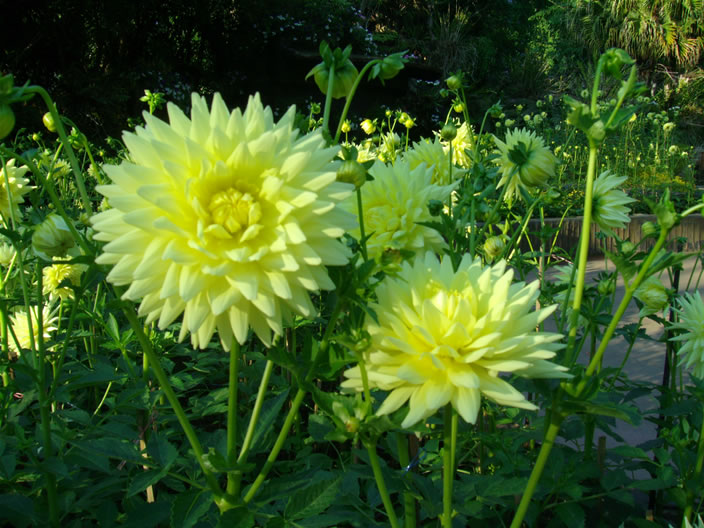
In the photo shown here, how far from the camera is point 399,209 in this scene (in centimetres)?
107

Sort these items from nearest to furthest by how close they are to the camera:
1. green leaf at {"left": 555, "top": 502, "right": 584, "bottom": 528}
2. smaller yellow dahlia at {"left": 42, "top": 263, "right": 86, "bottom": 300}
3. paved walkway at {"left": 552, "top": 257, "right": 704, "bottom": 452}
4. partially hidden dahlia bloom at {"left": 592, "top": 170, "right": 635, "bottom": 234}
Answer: green leaf at {"left": 555, "top": 502, "right": 584, "bottom": 528} → partially hidden dahlia bloom at {"left": 592, "top": 170, "right": 635, "bottom": 234} → smaller yellow dahlia at {"left": 42, "top": 263, "right": 86, "bottom": 300} → paved walkway at {"left": 552, "top": 257, "right": 704, "bottom": 452}

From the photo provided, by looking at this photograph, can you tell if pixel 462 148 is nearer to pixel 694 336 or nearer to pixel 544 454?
pixel 694 336

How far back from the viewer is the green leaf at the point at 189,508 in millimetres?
825

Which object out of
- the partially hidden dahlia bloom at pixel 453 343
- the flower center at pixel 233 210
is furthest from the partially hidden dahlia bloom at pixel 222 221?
the partially hidden dahlia bloom at pixel 453 343

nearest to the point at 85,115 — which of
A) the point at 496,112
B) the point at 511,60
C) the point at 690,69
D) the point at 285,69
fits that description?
the point at 285,69

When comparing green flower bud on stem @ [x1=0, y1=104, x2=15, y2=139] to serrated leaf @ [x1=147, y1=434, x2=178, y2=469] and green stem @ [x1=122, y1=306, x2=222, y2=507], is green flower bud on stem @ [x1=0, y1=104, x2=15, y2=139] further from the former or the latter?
serrated leaf @ [x1=147, y1=434, x2=178, y2=469]

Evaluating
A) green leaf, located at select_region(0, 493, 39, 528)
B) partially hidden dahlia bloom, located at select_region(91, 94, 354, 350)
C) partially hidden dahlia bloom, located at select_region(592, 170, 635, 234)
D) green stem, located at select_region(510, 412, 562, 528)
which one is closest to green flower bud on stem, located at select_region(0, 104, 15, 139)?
partially hidden dahlia bloom, located at select_region(91, 94, 354, 350)

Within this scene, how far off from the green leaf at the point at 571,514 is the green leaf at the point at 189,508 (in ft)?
2.31

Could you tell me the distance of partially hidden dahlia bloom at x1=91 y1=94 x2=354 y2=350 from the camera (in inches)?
27.7

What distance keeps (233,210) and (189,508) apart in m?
Answer: 0.44

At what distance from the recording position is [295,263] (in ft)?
2.26

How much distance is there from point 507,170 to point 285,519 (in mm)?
1023

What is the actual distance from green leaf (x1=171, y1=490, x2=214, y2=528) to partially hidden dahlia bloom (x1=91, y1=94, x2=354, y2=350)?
0.27 metres

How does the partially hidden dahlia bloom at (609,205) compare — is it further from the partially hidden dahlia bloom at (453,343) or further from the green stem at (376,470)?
the green stem at (376,470)
